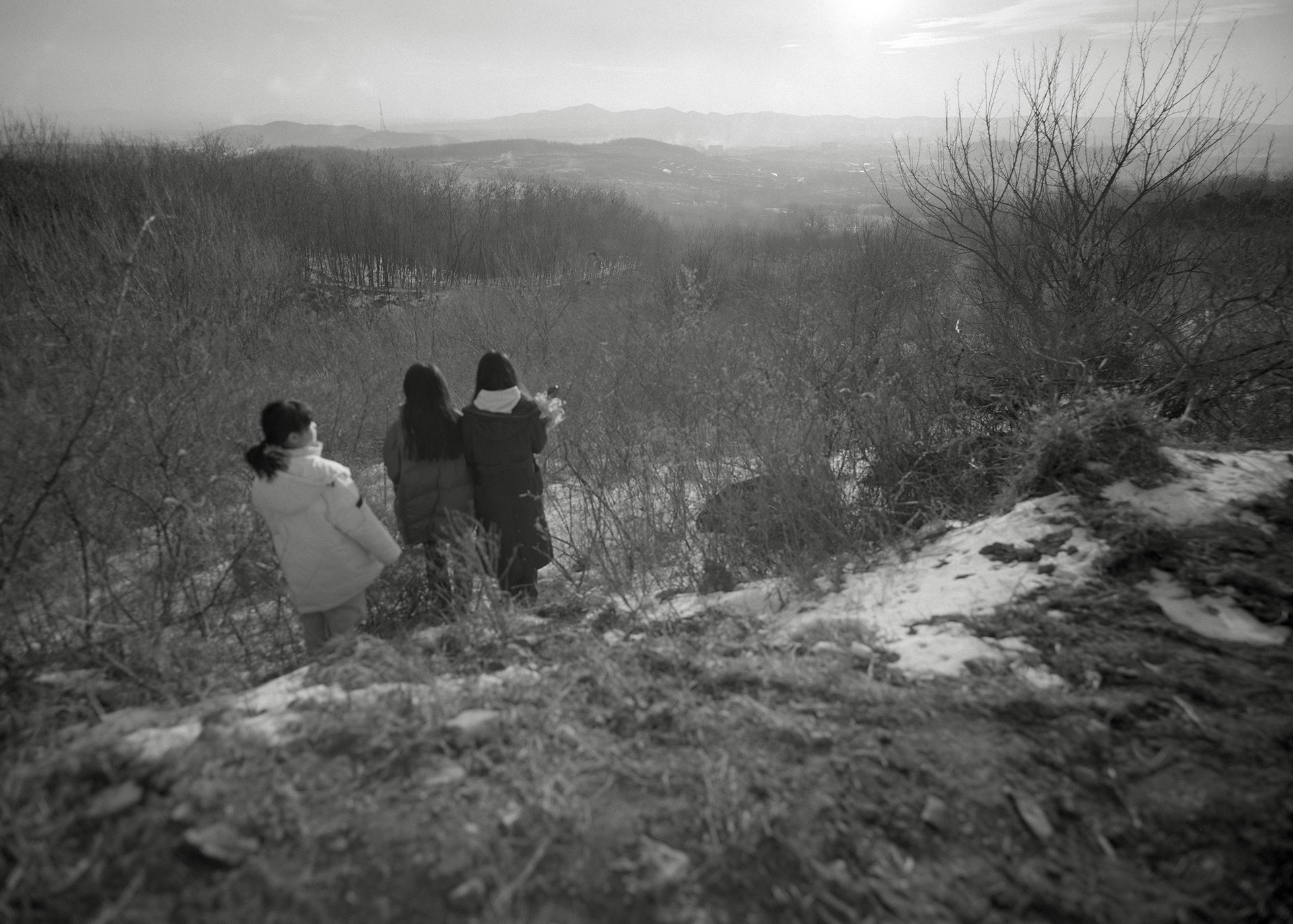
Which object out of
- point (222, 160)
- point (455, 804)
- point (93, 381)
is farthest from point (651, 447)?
point (222, 160)

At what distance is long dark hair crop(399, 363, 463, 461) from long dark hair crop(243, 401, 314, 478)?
609 mm

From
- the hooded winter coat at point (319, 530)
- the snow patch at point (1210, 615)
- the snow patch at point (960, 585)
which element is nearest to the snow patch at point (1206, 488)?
the snow patch at point (960, 585)

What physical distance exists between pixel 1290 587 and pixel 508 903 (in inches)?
120

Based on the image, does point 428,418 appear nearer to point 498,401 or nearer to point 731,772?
point 498,401

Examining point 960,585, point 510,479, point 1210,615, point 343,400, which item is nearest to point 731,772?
point 960,585

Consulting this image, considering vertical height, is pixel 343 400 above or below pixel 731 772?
below

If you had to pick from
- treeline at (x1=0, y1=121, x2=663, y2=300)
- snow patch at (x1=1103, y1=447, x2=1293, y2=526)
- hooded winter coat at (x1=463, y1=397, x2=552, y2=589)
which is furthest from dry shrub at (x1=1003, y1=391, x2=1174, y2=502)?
treeline at (x1=0, y1=121, x2=663, y2=300)

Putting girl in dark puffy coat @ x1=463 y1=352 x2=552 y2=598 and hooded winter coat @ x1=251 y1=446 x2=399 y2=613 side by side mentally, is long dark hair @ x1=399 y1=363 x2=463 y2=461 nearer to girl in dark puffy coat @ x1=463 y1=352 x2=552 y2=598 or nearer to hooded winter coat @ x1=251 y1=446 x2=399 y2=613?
girl in dark puffy coat @ x1=463 y1=352 x2=552 y2=598

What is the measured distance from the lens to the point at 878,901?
1517 mm

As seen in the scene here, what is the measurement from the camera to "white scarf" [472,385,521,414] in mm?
3457

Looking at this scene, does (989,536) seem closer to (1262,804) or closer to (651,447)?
(1262,804)

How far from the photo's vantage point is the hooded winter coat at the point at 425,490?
11.4 ft

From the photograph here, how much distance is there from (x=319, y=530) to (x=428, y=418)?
30.0 inches

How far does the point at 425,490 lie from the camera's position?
11.5 ft
